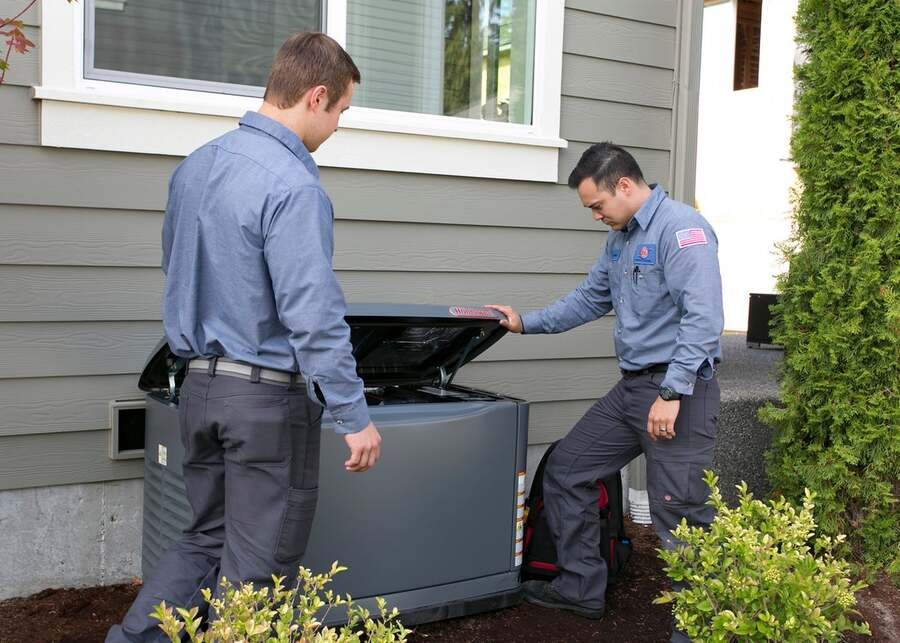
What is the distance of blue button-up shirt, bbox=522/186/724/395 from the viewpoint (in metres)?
3.20

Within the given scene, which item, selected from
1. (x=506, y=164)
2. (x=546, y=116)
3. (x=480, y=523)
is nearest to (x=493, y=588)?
(x=480, y=523)

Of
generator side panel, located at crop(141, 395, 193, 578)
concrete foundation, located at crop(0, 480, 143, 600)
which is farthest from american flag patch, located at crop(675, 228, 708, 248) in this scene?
concrete foundation, located at crop(0, 480, 143, 600)

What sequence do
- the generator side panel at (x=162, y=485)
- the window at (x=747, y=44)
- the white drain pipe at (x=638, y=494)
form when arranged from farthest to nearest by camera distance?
the window at (x=747, y=44), the white drain pipe at (x=638, y=494), the generator side panel at (x=162, y=485)

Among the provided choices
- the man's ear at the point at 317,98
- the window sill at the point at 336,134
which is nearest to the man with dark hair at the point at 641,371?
the window sill at the point at 336,134

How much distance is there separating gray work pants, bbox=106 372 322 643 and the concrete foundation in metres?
1.17

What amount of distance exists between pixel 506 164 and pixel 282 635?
298cm

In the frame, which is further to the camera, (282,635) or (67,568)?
(67,568)

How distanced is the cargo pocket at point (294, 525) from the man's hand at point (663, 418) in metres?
1.31

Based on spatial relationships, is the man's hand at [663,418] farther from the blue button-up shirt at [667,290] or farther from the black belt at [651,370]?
the black belt at [651,370]

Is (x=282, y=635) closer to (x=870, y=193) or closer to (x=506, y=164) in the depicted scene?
(x=506, y=164)

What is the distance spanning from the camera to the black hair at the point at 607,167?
344cm

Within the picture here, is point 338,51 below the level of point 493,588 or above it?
above

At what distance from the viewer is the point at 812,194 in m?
4.33

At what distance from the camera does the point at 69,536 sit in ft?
11.9
